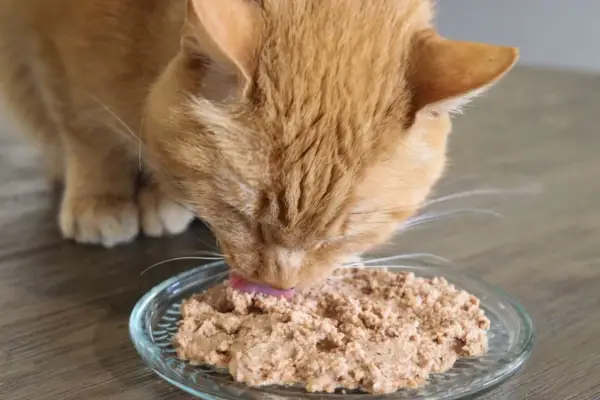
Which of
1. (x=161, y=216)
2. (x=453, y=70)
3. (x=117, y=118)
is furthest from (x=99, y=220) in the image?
(x=453, y=70)

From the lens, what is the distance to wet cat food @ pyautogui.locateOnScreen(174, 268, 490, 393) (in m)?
0.79

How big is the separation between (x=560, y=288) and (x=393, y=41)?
1.52 feet

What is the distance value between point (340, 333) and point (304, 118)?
9.2 inches

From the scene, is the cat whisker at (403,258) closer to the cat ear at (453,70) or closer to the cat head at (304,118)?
the cat head at (304,118)

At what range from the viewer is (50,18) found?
1147 mm

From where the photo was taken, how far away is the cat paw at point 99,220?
1.20m

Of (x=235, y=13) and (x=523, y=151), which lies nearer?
(x=235, y=13)

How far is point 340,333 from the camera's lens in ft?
2.77

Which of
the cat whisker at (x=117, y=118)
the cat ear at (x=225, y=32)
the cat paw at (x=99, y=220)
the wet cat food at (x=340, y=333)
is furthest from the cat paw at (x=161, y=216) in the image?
the cat ear at (x=225, y=32)

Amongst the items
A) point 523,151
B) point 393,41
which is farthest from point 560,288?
point 523,151

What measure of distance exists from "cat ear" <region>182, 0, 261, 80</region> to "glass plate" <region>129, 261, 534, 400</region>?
0.30m

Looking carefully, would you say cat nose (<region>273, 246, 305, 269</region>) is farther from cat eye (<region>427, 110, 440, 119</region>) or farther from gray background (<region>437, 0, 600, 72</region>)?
gray background (<region>437, 0, 600, 72</region>)

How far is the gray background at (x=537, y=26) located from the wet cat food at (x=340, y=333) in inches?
86.2

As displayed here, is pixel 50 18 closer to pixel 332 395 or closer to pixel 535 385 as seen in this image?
pixel 332 395
